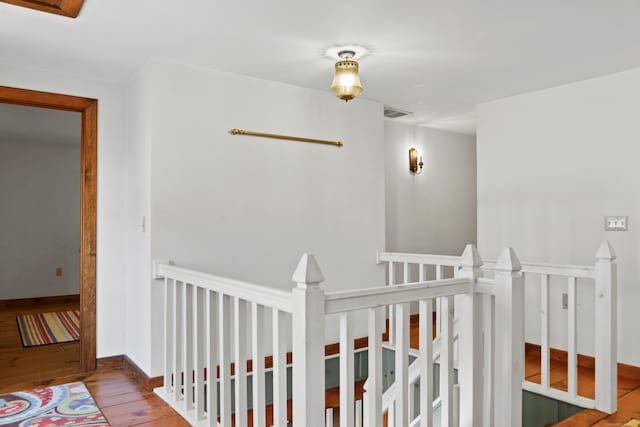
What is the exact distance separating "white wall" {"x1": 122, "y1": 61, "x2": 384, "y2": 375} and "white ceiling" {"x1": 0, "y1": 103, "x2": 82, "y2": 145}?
2034mm

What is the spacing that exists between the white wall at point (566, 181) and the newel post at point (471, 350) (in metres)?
1.93

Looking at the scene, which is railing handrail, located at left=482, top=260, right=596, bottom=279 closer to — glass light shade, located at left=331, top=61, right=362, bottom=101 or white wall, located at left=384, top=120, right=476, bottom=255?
glass light shade, located at left=331, top=61, right=362, bottom=101

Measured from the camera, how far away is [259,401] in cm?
191

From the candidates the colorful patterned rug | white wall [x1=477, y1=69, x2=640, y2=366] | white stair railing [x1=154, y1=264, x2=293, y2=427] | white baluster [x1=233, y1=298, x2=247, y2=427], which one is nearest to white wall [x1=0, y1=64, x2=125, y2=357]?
the colorful patterned rug

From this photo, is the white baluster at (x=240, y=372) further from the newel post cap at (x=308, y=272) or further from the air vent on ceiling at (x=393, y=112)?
the air vent on ceiling at (x=393, y=112)

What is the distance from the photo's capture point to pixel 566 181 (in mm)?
3703

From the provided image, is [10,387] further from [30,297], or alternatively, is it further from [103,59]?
[30,297]

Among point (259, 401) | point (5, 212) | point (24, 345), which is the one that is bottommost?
point (24, 345)

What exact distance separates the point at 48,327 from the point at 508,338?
4.69m

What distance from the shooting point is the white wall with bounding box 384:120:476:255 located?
497 cm

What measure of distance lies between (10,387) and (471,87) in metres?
3.88

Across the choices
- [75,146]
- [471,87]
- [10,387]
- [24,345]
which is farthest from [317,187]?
[75,146]

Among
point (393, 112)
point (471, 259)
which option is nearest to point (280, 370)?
Answer: point (471, 259)

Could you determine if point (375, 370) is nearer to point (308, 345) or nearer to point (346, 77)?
point (308, 345)
